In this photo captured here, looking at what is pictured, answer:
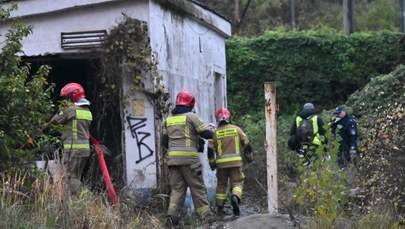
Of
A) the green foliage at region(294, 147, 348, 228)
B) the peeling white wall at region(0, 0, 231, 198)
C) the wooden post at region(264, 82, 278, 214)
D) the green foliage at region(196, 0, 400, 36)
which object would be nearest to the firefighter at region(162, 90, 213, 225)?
the peeling white wall at region(0, 0, 231, 198)

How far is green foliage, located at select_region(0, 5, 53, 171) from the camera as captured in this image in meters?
8.75

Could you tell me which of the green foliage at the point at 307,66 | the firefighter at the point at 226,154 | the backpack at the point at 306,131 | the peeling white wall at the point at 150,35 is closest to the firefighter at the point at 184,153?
the peeling white wall at the point at 150,35

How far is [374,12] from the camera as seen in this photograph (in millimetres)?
38438

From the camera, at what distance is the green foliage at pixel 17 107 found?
875cm

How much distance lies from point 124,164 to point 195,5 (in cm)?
341

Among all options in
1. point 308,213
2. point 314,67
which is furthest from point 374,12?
point 308,213

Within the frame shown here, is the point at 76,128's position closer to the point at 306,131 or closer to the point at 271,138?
the point at 271,138

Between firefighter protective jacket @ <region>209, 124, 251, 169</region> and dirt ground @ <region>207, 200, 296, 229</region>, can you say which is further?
firefighter protective jacket @ <region>209, 124, 251, 169</region>

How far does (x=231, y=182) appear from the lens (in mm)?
12984

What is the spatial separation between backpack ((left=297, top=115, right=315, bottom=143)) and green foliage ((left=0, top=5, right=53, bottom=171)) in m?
6.33

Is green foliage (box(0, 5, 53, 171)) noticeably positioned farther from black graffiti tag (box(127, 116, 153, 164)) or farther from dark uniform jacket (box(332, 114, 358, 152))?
dark uniform jacket (box(332, 114, 358, 152))

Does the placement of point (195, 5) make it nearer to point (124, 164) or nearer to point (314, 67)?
point (124, 164)

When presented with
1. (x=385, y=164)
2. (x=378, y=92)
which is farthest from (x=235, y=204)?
(x=378, y=92)

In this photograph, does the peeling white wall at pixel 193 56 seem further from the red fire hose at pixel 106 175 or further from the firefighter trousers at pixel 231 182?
the red fire hose at pixel 106 175
